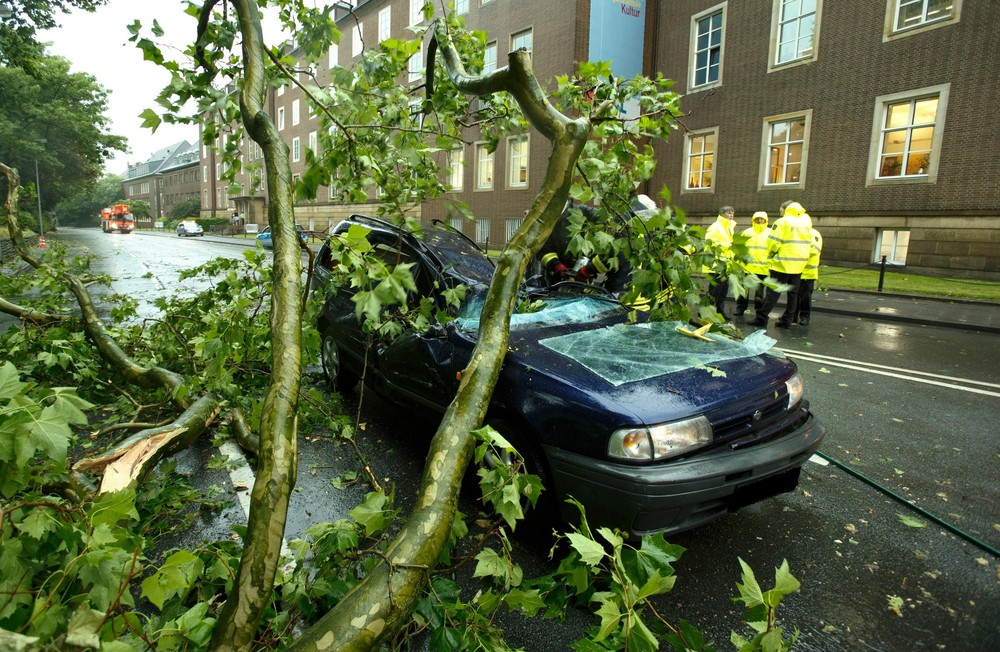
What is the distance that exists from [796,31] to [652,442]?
21.9 meters

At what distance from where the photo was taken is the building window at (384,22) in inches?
1458

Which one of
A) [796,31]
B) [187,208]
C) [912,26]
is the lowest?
[187,208]

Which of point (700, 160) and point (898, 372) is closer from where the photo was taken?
point (898, 372)

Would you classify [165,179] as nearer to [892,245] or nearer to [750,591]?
[892,245]

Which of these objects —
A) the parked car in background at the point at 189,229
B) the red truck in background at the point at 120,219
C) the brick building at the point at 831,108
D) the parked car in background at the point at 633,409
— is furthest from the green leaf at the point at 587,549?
the red truck in background at the point at 120,219

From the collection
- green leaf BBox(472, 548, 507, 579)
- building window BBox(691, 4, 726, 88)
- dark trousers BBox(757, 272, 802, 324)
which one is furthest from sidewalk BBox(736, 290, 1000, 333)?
building window BBox(691, 4, 726, 88)

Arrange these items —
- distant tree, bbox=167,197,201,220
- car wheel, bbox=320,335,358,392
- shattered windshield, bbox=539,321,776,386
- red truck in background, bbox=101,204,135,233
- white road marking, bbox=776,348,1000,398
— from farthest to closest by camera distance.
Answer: distant tree, bbox=167,197,201,220, red truck in background, bbox=101,204,135,233, white road marking, bbox=776,348,1000,398, car wheel, bbox=320,335,358,392, shattered windshield, bbox=539,321,776,386

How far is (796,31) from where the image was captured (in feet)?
64.0

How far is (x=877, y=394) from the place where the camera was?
5738mm

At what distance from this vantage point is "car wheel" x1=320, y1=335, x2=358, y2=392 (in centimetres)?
551

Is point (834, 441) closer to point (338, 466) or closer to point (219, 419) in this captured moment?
point (338, 466)

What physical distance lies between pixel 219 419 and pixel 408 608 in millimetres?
3062

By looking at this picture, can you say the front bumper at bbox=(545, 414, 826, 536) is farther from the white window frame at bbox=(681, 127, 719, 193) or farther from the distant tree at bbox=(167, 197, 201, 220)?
the distant tree at bbox=(167, 197, 201, 220)

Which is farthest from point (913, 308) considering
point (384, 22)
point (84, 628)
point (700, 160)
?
point (384, 22)
